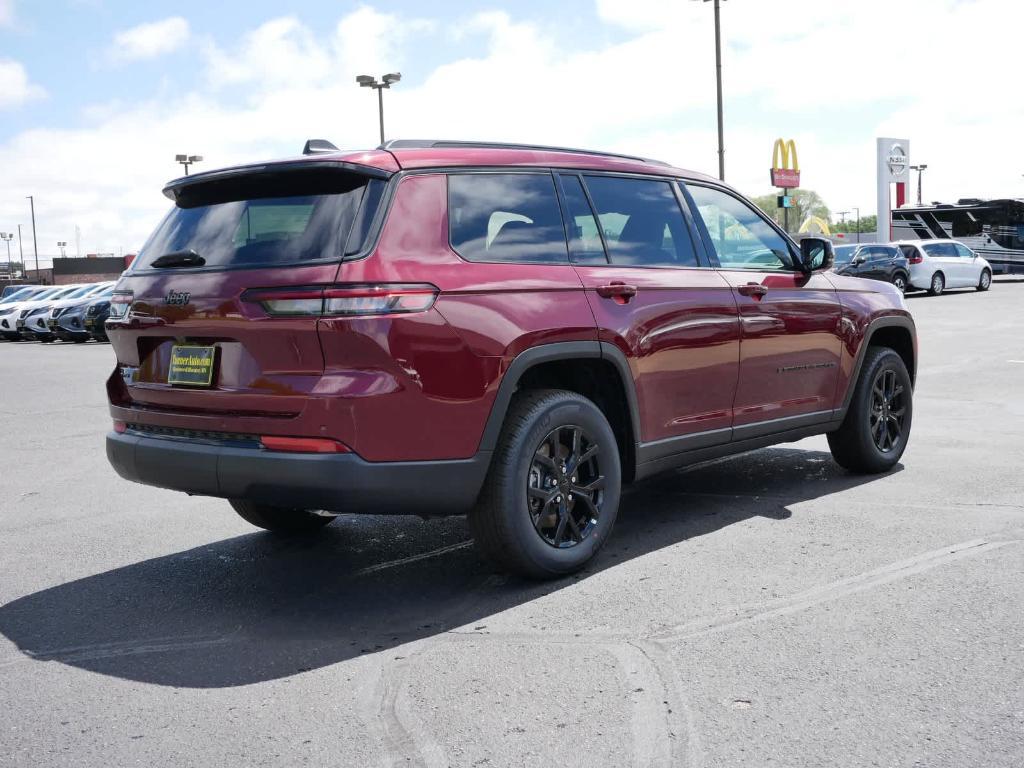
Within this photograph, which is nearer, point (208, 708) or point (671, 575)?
point (208, 708)

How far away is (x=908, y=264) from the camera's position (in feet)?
108

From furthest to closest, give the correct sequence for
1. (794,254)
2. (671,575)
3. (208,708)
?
(794,254) → (671,575) → (208,708)

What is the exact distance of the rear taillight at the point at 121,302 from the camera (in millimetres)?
4777

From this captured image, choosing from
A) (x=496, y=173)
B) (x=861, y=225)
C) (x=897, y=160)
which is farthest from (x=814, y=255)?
(x=861, y=225)

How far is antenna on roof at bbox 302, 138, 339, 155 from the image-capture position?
4.72m

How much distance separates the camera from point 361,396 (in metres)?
4.11

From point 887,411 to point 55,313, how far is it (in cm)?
2726

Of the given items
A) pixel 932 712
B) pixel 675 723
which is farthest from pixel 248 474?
pixel 932 712

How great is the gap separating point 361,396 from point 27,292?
38.5 metres

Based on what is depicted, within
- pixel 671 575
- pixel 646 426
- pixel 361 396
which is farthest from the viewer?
pixel 646 426

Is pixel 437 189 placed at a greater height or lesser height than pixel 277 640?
greater

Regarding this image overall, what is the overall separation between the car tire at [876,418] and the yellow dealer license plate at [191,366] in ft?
13.3

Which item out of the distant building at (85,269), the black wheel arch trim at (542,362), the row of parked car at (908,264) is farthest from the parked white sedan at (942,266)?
the distant building at (85,269)

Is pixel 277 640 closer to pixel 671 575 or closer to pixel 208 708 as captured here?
pixel 208 708
